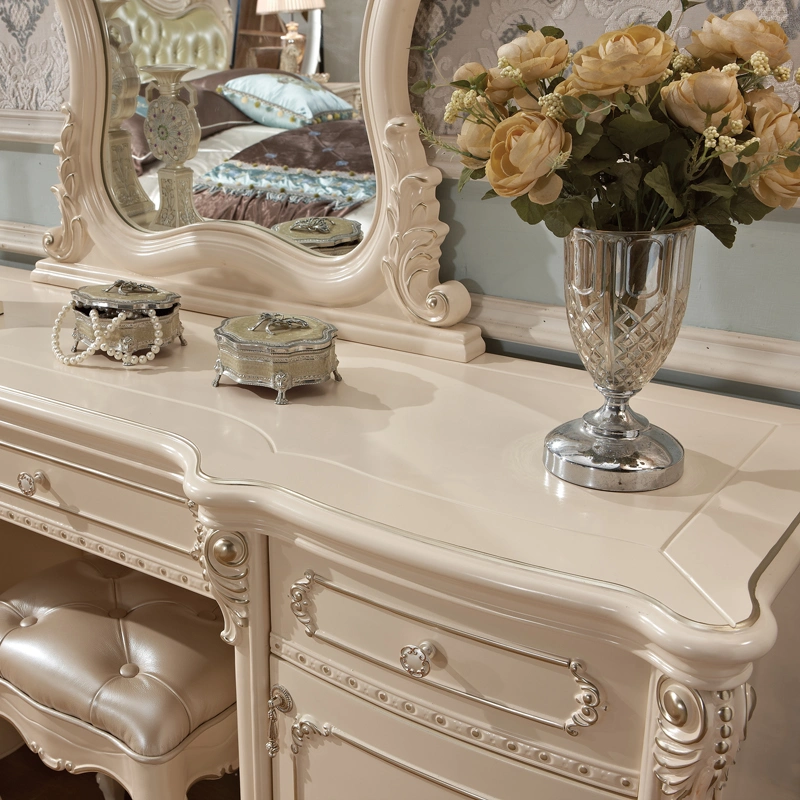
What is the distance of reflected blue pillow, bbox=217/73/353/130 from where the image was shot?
4.70 feet

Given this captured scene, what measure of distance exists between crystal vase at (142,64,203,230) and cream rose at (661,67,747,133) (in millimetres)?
977

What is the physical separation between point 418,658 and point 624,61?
64 centimetres

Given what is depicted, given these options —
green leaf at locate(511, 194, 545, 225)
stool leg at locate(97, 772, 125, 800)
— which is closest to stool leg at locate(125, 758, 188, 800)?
stool leg at locate(97, 772, 125, 800)

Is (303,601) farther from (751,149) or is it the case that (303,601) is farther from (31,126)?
(31,126)

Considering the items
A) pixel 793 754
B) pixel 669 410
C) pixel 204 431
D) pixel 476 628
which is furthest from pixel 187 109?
pixel 793 754

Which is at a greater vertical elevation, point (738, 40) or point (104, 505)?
point (738, 40)

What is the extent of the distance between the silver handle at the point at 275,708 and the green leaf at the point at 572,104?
772mm

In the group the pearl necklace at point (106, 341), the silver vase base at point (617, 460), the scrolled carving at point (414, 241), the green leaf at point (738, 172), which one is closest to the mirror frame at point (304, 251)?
the scrolled carving at point (414, 241)

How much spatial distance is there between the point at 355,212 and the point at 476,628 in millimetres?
798

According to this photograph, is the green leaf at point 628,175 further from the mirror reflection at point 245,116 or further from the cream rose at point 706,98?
the mirror reflection at point 245,116

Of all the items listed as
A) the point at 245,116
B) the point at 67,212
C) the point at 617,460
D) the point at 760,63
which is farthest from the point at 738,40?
the point at 67,212

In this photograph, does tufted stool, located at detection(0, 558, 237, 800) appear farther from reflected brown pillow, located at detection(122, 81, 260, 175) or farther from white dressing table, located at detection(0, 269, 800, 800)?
reflected brown pillow, located at detection(122, 81, 260, 175)

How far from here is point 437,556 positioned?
89 centimetres

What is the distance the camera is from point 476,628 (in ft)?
3.05
